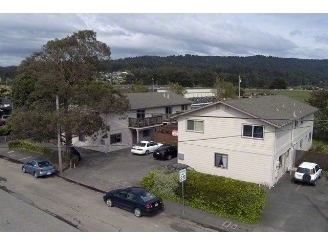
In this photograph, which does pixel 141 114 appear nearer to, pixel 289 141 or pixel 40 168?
pixel 40 168

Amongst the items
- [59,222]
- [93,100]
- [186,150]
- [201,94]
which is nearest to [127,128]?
[93,100]

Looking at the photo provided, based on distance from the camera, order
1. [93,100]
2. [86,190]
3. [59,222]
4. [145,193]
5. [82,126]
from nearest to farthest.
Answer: [59,222], [145,193], [86,190], [82,126], [93,100]

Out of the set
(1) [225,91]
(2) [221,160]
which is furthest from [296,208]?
(1) [225,91]

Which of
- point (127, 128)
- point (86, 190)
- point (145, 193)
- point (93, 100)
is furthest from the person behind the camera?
point (127, 128)

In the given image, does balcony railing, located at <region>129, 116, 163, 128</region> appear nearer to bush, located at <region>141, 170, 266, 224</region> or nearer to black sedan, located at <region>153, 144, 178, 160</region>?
black sedan, located at <region>153, 144, 178, 160</region>

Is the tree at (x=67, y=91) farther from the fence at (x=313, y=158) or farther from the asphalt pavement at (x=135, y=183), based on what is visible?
the fence at (x=313, y=158)

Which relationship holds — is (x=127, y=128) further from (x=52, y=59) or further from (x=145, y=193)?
(x=145, y=193)
